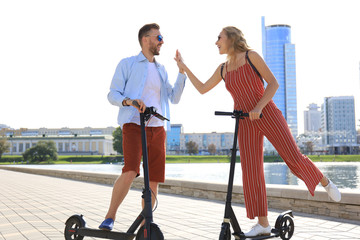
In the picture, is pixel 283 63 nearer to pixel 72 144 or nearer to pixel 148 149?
pixel 72 144

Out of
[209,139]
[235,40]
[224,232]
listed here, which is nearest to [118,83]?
[235,40]

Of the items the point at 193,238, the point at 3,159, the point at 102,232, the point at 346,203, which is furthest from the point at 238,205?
the point at 3,159

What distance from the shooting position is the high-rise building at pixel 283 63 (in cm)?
12925

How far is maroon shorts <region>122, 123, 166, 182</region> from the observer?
3.15 m

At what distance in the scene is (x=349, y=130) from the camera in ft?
422

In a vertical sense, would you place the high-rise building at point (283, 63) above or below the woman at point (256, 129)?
above

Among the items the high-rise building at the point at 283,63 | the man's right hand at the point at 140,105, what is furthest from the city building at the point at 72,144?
the man's right hand at the point at 140,105

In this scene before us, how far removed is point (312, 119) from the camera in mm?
187750

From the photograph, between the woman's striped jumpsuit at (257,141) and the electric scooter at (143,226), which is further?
the woman's striped jumpsuit at (257,141)

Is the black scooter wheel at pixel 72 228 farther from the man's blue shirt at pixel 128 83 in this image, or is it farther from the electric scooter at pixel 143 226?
the man's blue shirt at pixel 128 83

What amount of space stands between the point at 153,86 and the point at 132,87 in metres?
0.20

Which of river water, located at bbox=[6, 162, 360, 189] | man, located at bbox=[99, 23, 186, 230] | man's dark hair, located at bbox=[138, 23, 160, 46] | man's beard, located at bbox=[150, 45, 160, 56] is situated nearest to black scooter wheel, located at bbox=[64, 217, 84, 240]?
man, located at bbox=[99, 23, 186, 230]

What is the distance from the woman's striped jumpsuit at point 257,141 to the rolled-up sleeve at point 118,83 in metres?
0.92

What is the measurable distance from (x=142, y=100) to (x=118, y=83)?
0.27 metres
